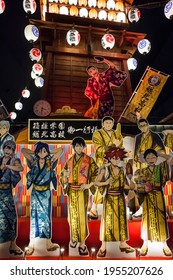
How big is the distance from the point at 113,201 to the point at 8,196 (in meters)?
1.58

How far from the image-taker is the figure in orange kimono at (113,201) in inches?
172

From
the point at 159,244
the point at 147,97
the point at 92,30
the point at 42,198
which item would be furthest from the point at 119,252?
the point at 92,30

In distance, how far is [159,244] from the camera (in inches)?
172

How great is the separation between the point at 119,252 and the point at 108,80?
567 centimetres

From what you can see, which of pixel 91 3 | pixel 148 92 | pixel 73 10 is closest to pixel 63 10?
pixel 73 10

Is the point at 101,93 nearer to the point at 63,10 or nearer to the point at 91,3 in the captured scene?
the point at 63,10

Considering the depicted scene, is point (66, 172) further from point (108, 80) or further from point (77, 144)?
point (108, 80)

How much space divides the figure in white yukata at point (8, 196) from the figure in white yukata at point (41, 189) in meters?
0.21

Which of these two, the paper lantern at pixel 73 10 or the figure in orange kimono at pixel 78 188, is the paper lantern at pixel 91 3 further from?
the figure in orange kimono at pixel 78 188

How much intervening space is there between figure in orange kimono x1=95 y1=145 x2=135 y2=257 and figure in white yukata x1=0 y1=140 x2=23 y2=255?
4.13 ft

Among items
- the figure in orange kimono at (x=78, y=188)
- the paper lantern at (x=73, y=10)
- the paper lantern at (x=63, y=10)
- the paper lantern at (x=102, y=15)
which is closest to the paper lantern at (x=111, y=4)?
the paper lantern at (x=102, y=15)

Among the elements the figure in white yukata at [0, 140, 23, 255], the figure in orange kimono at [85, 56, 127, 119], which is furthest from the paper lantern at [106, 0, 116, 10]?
the figure in white yukata at [0, 140, 23, 255]

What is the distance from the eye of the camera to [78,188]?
180 inches

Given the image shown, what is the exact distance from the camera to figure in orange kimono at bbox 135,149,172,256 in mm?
4383
